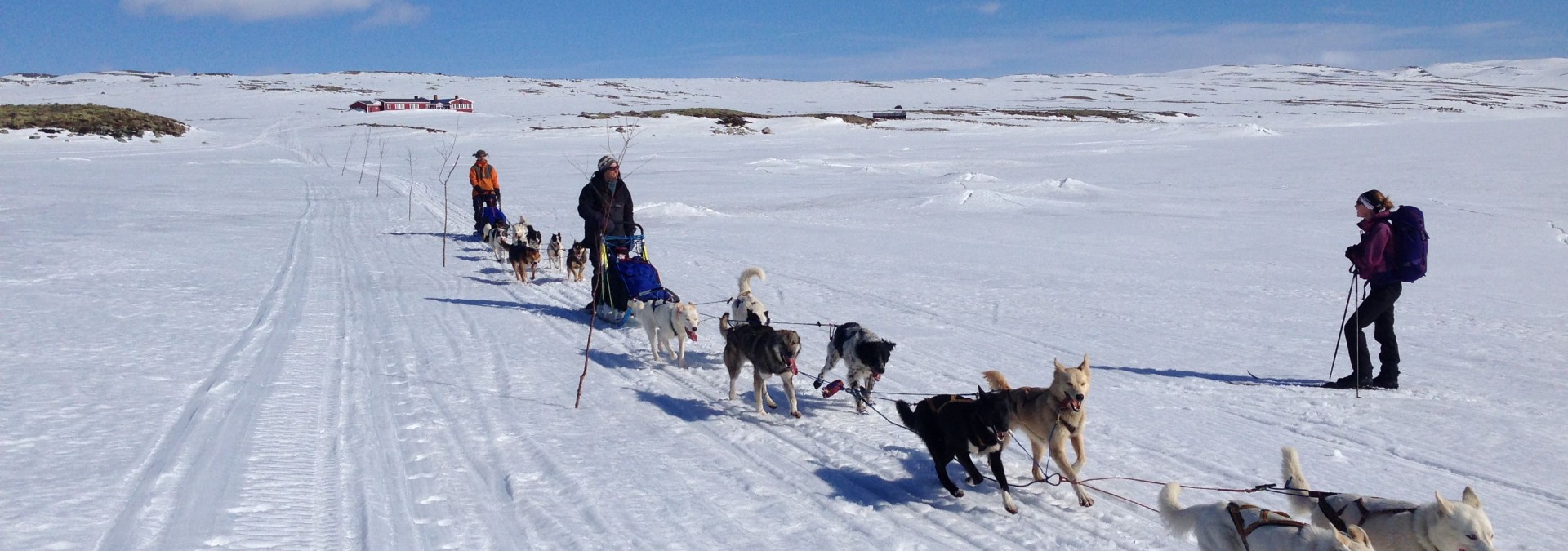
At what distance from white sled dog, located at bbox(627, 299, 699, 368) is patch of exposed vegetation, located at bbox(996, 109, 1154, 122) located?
62.4m

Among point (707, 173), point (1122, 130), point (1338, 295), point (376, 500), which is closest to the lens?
point (376, 500)

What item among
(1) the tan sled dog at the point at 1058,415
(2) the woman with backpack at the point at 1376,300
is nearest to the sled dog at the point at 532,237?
(1) the tan sled dog at the point at 1058,415

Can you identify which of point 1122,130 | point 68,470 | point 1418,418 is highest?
point 1122,130

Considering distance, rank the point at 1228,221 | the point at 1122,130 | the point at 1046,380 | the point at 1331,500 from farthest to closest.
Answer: the point at 1122,130 → the point at 1228,221 → the point at 1046,380 → the point at 1331,500

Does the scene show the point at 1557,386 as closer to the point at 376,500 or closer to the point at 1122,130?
the point at 376,500

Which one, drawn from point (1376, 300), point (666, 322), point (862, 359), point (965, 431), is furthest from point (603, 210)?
point (1376, 300)

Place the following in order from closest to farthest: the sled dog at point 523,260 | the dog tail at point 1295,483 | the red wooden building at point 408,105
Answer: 1. the dog tail at point 1295,483
2. the sled dog at point 523,260
3. the red wooden building at point 408,105

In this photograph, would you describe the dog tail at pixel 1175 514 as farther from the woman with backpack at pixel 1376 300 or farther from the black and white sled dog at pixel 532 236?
the black and white sled dog at pixel 532 236

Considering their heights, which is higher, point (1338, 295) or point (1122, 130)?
point (1122, 130)

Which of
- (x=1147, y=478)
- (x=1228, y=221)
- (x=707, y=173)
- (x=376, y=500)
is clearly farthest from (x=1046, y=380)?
(x=707, y=173)

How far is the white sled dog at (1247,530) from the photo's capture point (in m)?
2.75

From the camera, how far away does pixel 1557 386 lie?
5.79 meters

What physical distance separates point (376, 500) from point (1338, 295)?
9.17 metres

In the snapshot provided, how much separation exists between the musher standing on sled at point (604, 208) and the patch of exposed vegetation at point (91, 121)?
1688 inches
